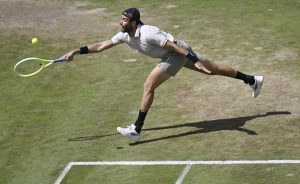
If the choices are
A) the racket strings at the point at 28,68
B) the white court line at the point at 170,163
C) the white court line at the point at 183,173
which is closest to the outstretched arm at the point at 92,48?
the white court line at the point at 170,163

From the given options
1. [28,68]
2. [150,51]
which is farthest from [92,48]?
[28,68]

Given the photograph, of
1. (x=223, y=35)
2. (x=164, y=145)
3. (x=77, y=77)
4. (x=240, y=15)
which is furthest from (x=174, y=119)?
(x=240, y=15)

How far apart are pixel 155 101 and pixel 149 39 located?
8.52 feet

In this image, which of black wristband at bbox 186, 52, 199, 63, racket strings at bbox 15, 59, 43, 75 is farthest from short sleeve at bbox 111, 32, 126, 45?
racket strings at bbox 15, 59, 43, 75

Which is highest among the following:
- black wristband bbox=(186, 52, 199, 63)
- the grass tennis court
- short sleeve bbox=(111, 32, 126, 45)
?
short sleeve bbox=(111, 32, 126, 45)

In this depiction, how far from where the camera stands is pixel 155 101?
15625mm

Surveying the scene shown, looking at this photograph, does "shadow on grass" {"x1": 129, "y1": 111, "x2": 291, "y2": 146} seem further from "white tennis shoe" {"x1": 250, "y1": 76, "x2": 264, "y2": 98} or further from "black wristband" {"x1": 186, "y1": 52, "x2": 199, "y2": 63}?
"black wristband" {"x1": 186, "y1": 52, "x2": 199, "y2": 63}

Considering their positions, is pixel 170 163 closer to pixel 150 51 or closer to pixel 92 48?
pixel 150 51

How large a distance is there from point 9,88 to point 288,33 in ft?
25.0

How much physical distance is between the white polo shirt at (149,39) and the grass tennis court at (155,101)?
5.39ft

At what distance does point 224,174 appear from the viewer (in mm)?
11922

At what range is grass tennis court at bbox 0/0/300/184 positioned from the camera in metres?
12.6

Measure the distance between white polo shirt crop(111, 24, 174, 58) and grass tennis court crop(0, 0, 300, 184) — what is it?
1642 millimetres

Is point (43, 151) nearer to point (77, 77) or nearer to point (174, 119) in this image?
point (174, 119)
